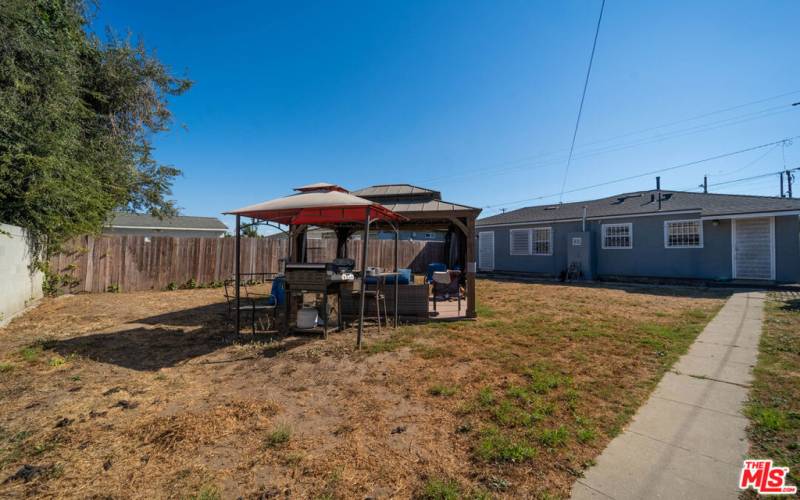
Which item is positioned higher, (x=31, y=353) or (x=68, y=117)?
(x=68, y=117)

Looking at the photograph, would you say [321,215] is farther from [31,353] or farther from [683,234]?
[683,234]

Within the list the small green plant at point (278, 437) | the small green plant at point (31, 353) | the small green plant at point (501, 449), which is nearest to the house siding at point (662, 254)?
the small green plant at point (501, 449)

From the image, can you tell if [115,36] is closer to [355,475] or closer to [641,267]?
[355,475]

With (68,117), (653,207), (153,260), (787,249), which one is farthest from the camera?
(653,207)

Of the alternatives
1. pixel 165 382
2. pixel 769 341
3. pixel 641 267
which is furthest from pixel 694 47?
pixel 165 382

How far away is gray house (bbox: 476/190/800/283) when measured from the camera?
38.0 feet

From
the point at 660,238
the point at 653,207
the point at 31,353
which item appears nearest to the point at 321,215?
the point at 31,353

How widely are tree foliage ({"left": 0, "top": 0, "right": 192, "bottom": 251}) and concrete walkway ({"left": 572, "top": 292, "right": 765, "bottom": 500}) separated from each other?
11.0 metres

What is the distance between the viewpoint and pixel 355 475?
2.18 metres

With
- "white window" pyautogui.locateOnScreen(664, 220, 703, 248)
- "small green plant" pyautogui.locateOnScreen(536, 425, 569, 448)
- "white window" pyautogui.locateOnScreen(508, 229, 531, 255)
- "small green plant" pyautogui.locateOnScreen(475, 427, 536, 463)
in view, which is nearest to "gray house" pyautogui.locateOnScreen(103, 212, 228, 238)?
"white window" pyautogui.locateOnScreen(508, 229, 531, 255)

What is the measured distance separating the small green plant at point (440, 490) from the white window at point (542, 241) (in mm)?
16859

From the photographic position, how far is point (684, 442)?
2.55m

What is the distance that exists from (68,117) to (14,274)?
4.32 meters

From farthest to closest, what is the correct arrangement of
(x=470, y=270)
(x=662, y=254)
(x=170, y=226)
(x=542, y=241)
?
1. (x=170, y=226)
2. (x=542, y=241)
3. (x=662, y=254)
4. (x=470, y=270)
